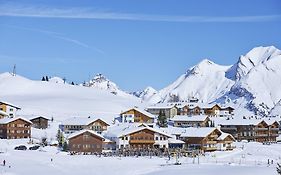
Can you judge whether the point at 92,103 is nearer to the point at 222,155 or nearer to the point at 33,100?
the point at 33,100

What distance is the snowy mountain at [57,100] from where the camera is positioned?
10078 cm

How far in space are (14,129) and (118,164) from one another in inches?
979

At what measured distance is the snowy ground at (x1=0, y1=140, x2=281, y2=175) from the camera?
147 ft

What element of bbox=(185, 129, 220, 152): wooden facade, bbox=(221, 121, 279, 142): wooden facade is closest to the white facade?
bbox=(221, 121, 279, 142): wooden facade

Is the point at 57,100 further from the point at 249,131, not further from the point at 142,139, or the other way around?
the point at 142,139

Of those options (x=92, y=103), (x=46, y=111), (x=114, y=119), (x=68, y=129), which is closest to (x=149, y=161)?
(x=68, y=129)

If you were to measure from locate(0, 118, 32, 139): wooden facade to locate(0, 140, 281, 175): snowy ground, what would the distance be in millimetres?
8759

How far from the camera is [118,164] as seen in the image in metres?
51.4

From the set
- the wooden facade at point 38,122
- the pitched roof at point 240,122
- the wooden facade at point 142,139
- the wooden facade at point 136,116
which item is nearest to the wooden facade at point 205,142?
the wooden facade at point 142,139

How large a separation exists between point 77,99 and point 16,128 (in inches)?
2215

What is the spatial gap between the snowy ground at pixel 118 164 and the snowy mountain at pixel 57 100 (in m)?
32.9

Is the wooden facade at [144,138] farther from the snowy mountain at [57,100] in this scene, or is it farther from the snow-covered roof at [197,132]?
the snowy mountain at [57,100]

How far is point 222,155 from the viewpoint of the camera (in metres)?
62.2

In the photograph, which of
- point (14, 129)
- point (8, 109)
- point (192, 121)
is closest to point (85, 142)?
point (14, 129)
